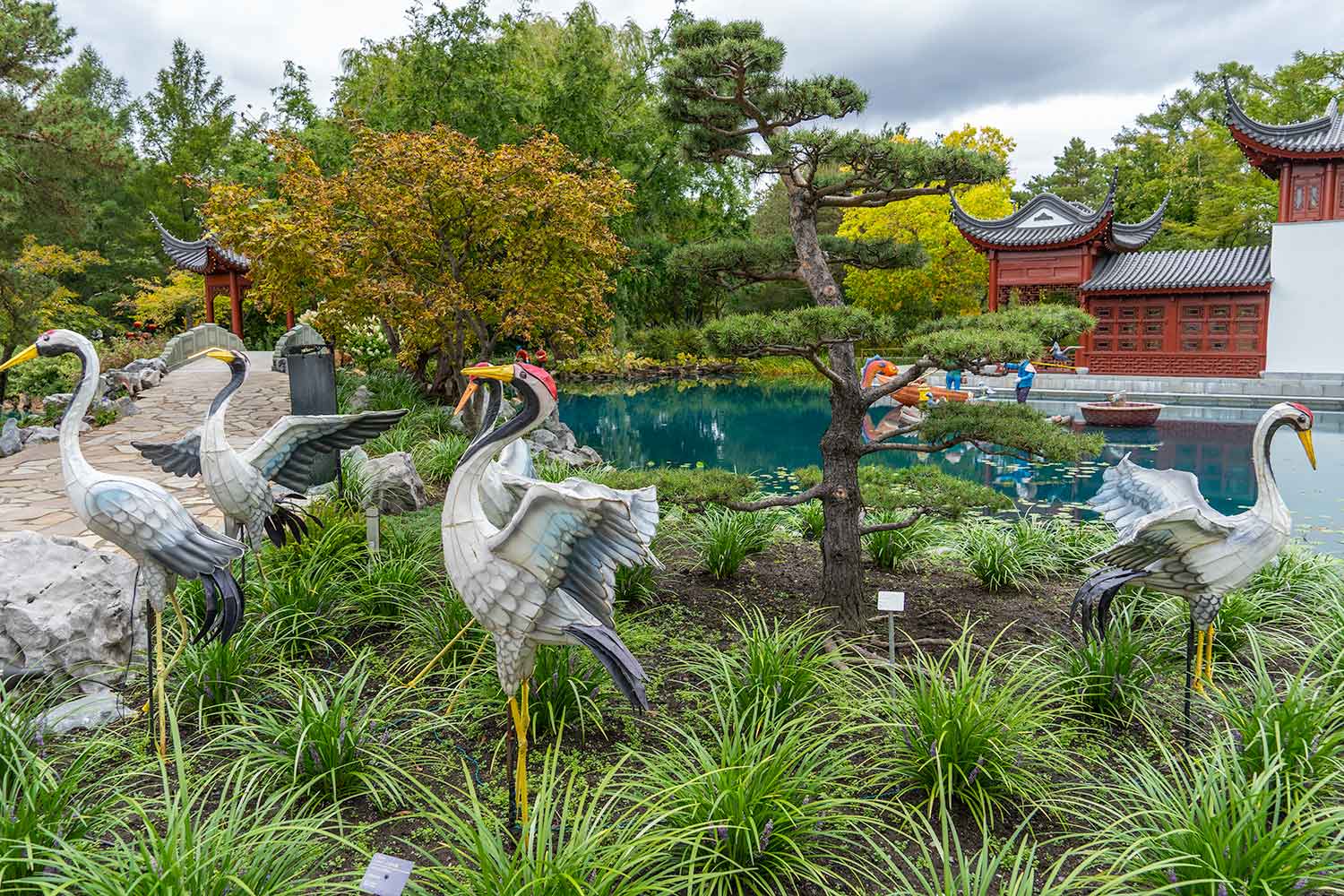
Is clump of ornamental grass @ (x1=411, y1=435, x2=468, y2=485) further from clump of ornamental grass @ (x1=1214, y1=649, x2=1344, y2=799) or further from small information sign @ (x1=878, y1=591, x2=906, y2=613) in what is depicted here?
clump of ornamental grass @ (x1=1214, y1=649, x2=1344, y2=799)

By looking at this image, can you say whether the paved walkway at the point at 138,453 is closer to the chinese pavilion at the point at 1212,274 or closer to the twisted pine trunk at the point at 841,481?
the twisted pine trunk at the point at 841,481

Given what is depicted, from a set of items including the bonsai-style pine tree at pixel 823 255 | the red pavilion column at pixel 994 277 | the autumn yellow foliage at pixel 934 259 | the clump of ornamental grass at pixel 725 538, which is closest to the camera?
the bonsai-style pine tree at pixel 823 255

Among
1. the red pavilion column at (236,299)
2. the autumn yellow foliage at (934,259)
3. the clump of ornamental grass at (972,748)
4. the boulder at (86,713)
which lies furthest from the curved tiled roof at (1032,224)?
the boulder at (86,713)

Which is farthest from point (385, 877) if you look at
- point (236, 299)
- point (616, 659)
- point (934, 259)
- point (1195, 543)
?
point (934, 259)

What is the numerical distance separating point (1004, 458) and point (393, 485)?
8.80 m

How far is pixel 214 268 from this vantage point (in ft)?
56.1

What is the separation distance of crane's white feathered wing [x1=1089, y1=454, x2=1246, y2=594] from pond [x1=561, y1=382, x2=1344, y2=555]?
4376 millimetres

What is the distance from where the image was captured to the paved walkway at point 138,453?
535 centimetres

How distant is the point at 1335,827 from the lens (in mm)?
1958

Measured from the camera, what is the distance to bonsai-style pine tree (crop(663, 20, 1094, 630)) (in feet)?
11.6

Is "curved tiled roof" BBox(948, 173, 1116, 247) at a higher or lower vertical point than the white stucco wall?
higher

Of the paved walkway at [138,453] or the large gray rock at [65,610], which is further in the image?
the paved walkway at [138,453]

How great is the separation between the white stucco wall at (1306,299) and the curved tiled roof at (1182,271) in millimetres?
438

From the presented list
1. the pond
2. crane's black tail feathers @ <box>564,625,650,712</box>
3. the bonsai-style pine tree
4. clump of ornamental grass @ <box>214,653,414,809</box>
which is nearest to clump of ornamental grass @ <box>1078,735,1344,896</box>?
crane's black tail feathers @ <box>564,625,650,712</box>
